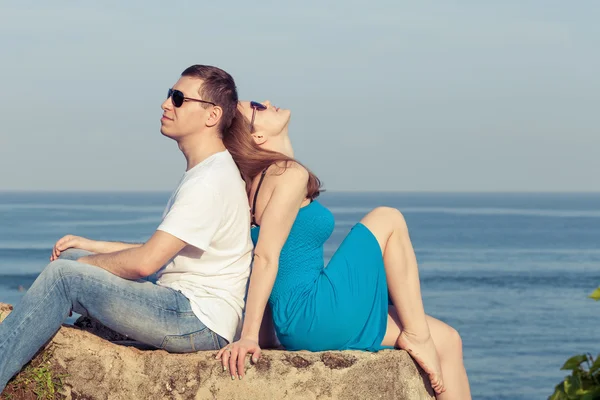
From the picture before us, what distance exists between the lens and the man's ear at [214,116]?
4.59m

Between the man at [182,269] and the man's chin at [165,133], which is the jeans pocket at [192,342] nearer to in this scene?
the man at [182,269]

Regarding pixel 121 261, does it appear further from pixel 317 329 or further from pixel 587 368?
pixel 587 368

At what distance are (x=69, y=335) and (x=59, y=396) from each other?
330 mm

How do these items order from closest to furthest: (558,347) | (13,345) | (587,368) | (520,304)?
(587,368)
(13,345)
(558,347)
(520,304)

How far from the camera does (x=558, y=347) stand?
24672 mm

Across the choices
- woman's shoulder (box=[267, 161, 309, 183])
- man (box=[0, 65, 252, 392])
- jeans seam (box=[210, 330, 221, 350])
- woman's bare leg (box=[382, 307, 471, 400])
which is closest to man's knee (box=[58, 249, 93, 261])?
man (box=[0, 65, 252, 392])

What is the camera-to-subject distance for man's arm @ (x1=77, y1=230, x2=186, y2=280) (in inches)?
165

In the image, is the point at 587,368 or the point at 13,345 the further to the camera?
the point at 13,345

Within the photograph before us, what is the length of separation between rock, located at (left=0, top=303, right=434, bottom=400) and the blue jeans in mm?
225

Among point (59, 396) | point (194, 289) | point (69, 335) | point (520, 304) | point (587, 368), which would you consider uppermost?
point (587, 368)

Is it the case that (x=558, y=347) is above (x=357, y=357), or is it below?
below

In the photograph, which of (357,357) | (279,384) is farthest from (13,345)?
(357,357)

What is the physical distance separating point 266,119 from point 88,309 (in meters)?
1.43

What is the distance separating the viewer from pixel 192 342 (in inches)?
175
